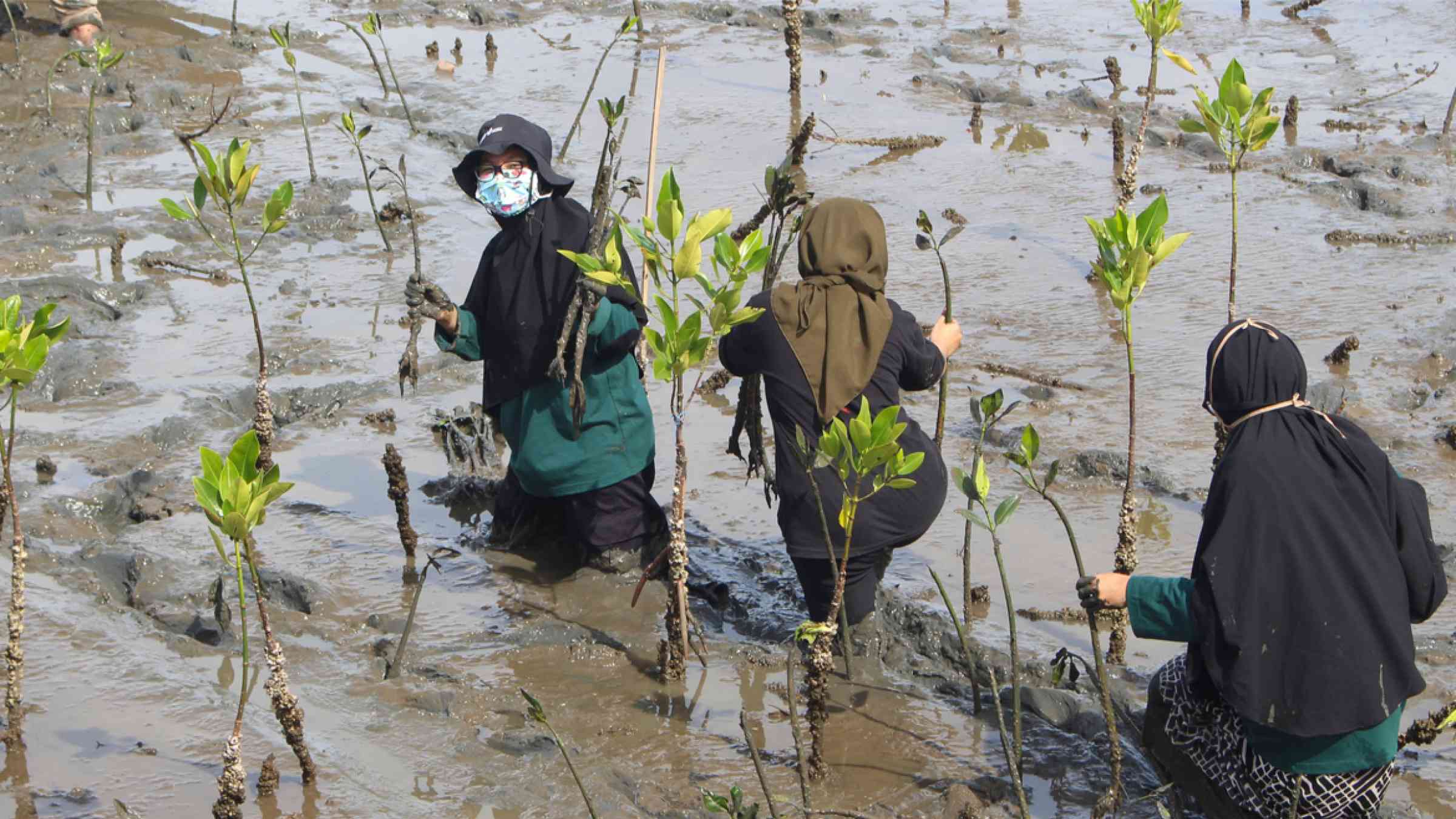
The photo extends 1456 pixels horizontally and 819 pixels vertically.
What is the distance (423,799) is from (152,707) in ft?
2.64

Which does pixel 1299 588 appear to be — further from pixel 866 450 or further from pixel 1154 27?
pixel 1154 27

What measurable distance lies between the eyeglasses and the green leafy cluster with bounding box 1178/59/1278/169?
6.77ft

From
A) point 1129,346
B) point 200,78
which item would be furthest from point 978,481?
point 200,78

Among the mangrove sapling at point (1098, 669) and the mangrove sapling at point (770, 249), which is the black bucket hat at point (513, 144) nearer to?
the mangrove sapling at point (770, 249)

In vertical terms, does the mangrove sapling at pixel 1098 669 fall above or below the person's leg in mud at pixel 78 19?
below

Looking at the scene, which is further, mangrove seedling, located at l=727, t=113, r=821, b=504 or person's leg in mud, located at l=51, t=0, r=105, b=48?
person's leg in mud, located at l=51, t=0, r=105, b=48

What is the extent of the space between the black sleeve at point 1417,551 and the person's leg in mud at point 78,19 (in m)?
11.4

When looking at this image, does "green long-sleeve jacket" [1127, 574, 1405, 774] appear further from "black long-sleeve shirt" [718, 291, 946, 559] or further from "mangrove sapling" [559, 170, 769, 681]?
"mangrove sapling" [559, 170, 769, 681]

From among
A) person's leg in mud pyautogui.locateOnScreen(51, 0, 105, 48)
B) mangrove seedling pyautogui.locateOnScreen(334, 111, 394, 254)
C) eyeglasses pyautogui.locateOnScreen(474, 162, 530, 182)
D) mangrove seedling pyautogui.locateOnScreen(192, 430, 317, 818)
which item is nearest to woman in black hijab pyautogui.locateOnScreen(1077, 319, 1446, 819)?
mangrove seedling pyautogui.locateOnScreen(192, 430, 317, 818)

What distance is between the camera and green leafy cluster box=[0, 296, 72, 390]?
333 cm

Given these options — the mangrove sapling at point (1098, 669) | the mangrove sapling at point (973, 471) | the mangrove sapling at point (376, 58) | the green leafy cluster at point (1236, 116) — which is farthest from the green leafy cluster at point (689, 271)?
the mangrove sapling at point (376, 58)

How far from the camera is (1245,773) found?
330cm

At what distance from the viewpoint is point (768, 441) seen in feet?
19.5

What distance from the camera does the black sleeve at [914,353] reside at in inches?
156
